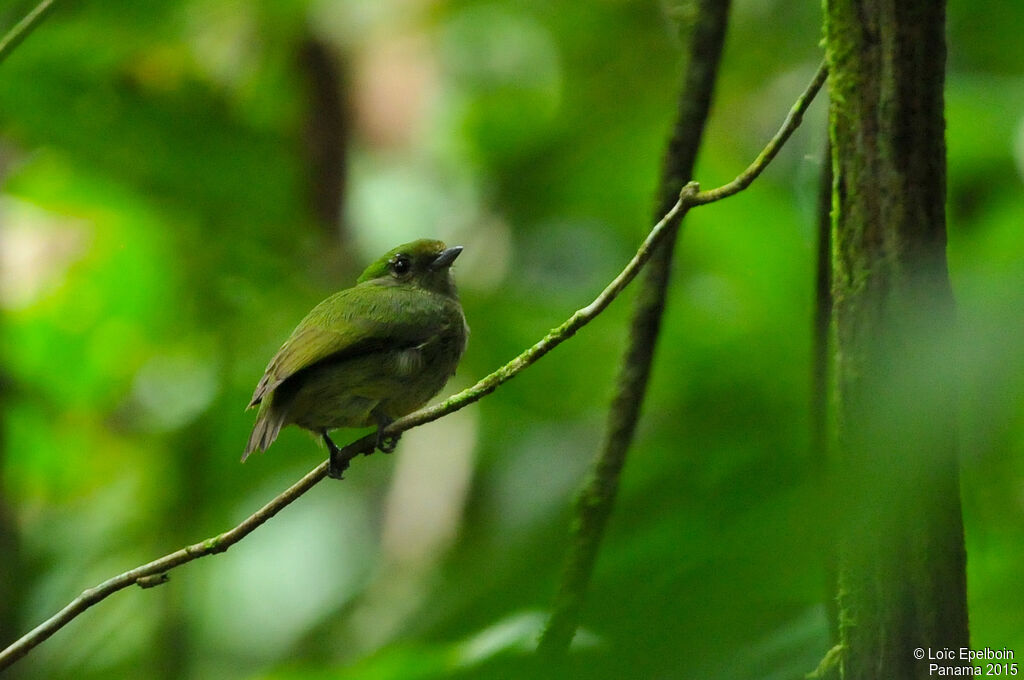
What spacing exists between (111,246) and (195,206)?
2.97 feet

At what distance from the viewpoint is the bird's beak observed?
11.5ft

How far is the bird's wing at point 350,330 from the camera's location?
2543 mm

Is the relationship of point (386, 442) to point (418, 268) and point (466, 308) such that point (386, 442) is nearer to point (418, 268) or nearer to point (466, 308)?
point (466, 308)

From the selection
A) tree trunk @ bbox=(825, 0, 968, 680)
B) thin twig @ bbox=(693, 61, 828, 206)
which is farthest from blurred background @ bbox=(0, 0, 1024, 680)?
thin twig @ bbox=(693, 61, 828, 206)

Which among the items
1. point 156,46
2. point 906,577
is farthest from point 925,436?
point 156,46

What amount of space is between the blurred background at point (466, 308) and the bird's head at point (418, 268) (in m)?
0.18

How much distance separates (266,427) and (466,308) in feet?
2.64

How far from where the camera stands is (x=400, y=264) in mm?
3568

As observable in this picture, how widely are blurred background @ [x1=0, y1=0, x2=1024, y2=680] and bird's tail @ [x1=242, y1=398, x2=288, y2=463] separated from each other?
0.65 ft

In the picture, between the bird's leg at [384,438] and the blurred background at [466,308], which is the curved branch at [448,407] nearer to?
the blurred background at [466,308]

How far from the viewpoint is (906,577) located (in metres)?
0.80

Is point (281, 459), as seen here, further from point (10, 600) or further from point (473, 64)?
point (473, 64)

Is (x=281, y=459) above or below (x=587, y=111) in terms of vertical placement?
below

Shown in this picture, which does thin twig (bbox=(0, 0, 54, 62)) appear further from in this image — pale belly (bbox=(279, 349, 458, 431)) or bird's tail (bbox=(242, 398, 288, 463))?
pale belly (bbox=(279, 349, 458, 431))
